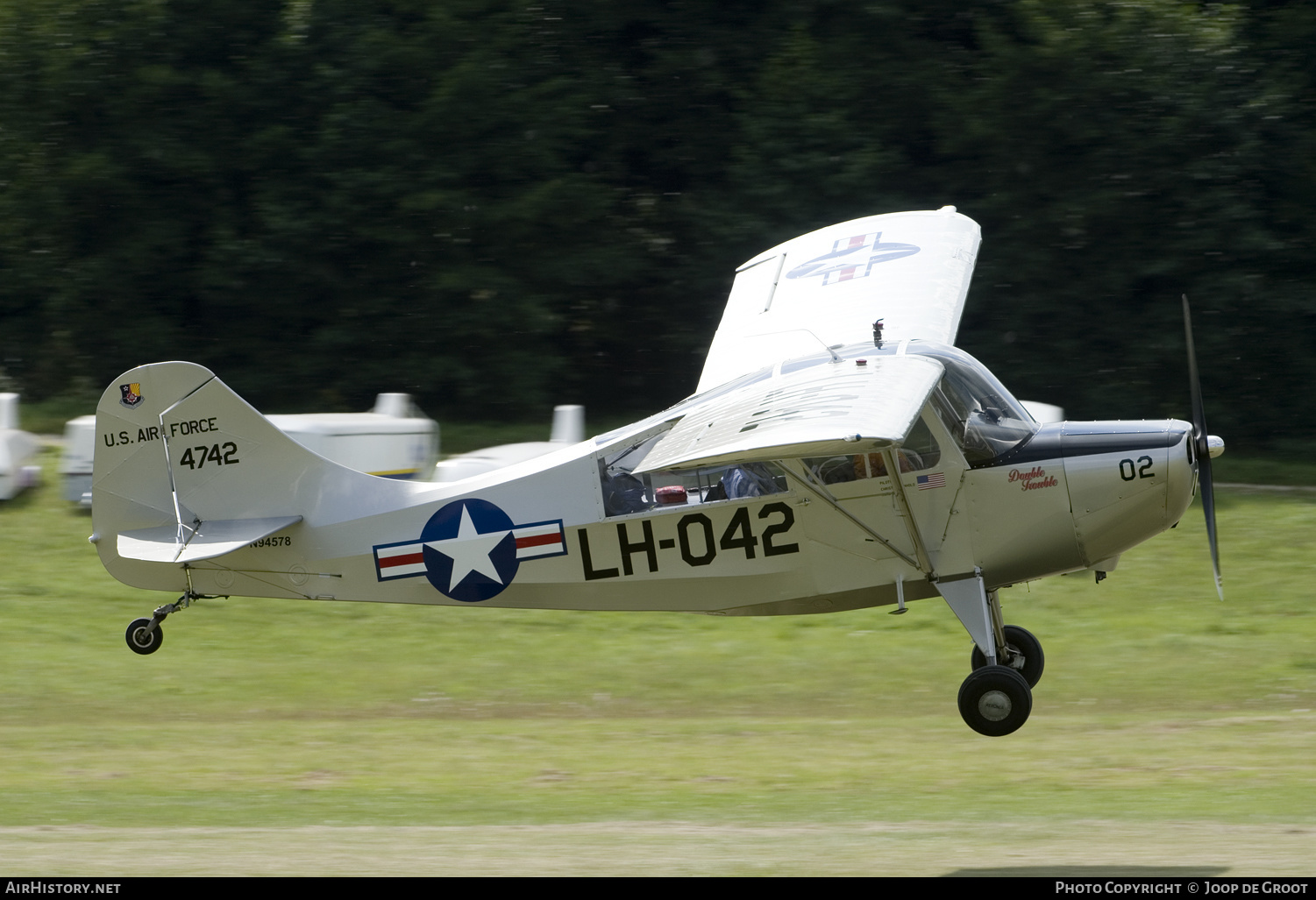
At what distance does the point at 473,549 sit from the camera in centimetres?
1008

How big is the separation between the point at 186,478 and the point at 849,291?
5.68 meters

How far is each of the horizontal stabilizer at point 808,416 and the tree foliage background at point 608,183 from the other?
18.7 m

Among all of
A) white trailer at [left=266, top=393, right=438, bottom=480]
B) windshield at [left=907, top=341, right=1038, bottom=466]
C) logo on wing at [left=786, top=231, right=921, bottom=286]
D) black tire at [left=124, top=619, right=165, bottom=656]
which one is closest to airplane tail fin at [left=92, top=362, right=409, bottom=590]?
black tire at [left=124, top=619, right=165, bottom=656]

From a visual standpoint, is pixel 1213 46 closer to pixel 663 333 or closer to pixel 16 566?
pixel 663 333

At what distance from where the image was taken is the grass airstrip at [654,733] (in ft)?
31.2

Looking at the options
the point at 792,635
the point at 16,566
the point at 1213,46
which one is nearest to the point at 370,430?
the point at 16,566

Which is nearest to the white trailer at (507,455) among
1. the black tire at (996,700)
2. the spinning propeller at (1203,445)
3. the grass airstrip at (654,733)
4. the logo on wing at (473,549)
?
the grass airstrip at (654,733)

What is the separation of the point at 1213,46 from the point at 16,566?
22.7 meters

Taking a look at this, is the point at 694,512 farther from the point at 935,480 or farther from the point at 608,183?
the point at 608,183

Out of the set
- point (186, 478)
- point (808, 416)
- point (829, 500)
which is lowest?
point (186, 478)

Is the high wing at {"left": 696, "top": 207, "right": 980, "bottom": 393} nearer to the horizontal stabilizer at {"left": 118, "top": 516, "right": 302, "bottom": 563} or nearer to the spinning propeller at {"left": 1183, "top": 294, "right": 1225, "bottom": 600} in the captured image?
the spinning propeller at {"left": 1183, "top": 294, "right": 1225, "bottom": 600}

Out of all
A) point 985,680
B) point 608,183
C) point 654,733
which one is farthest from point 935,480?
point 608,183

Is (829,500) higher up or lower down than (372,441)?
higher up

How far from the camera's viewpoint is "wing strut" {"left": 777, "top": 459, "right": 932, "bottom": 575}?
31.1 ft
